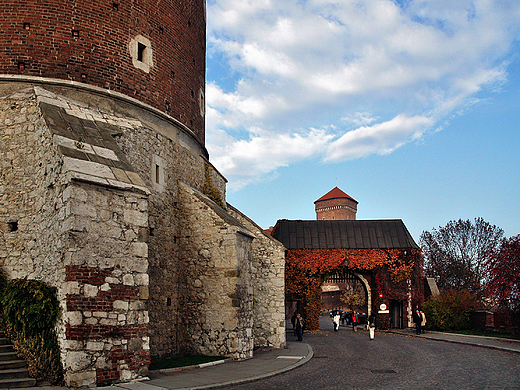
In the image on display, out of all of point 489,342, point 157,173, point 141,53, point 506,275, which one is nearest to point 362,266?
point 489,342

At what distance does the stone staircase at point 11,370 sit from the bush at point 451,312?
21.7m

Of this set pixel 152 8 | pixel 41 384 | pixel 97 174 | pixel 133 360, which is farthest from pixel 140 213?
pixel 152 8

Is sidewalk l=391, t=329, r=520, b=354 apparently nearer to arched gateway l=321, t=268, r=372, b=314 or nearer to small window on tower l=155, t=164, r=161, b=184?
arched gateway l=321, t=268, r=372, b=314

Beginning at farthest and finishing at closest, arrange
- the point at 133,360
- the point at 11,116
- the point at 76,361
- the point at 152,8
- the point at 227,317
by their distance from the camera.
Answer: the point at 152,8
the point at 227,317
the point at 11,116
the point at 133,360
the point at 76,361

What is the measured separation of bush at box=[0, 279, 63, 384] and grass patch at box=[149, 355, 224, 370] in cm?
285

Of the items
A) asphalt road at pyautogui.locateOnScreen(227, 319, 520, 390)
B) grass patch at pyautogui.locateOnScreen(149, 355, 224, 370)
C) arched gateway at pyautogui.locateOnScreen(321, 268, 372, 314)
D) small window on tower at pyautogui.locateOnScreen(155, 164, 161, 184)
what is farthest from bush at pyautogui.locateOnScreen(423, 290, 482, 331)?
small window on tower at pyautogui.locateOnScreen(155, 164, 161, 184)

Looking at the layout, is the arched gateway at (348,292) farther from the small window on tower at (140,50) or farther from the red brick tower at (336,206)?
the red brick tower at (336,206)

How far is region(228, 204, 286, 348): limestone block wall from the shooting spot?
17.0 meters

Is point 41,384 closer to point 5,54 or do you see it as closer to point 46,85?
point 46,85

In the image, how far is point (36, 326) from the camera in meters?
8.55

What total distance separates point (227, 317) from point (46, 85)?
7964 mm

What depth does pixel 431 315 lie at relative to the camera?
24594 mm

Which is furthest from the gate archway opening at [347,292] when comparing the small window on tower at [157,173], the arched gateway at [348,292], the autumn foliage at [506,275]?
the small window on tower at [157,173]

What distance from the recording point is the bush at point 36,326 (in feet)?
26.6
